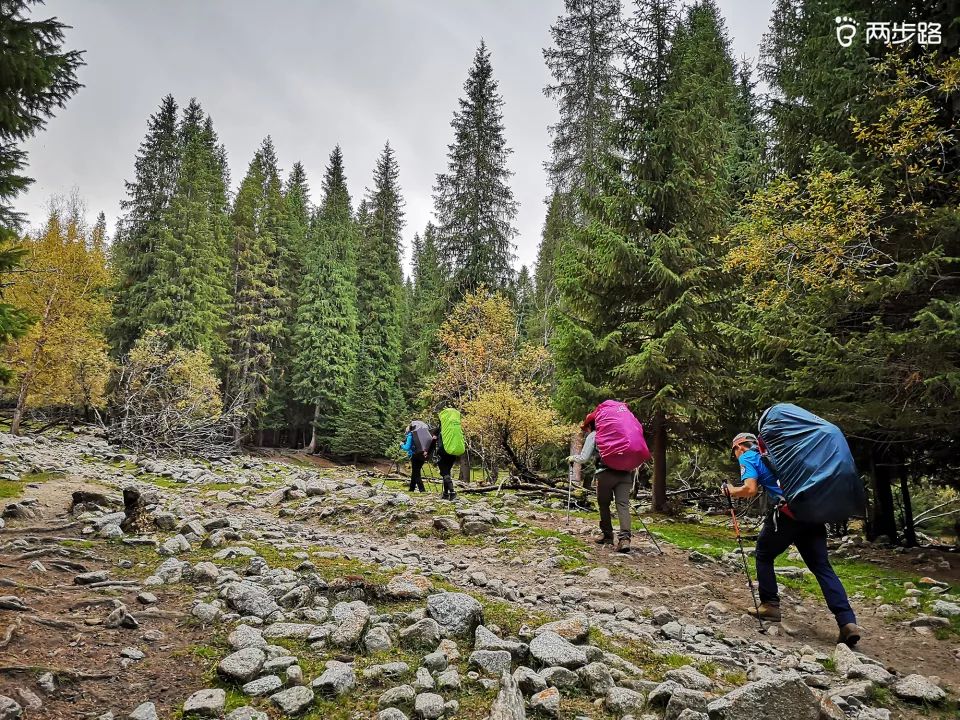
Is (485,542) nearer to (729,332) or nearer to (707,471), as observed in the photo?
(729,332)

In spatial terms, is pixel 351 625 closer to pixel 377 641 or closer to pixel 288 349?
pixel 377 641

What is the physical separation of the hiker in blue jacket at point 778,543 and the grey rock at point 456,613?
9.45ft

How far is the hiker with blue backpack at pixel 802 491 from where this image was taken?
4555 millimetres

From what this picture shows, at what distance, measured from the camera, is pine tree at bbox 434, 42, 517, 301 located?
24.7 m

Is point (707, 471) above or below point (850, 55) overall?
below

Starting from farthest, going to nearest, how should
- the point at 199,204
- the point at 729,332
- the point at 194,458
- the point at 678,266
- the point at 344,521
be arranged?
1. the point at 199,204
2. the point at 194,458
3. the point at 678,266
4. the point at 729,332
5. the point at 344,521

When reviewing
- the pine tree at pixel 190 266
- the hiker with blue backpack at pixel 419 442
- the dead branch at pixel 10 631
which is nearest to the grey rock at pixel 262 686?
the dead branch at pixel 10 631

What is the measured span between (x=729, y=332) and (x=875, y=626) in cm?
610

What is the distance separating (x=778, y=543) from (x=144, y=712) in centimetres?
538

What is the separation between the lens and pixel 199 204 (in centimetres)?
3300

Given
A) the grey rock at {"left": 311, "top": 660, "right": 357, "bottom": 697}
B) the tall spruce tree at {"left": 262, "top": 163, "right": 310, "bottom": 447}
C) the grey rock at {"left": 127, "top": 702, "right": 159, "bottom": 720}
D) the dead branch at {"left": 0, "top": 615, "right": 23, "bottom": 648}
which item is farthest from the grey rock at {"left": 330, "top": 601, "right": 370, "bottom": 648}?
the tall spruce tree at {"left": 262, "top": 163, "right": 310, "bottom": 447}

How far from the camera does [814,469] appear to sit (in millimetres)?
4621

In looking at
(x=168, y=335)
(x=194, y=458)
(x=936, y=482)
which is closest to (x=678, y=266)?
(x=936, y=482)

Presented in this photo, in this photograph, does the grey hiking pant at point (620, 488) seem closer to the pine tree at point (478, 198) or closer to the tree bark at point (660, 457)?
the tree bark at point (660, 457)
